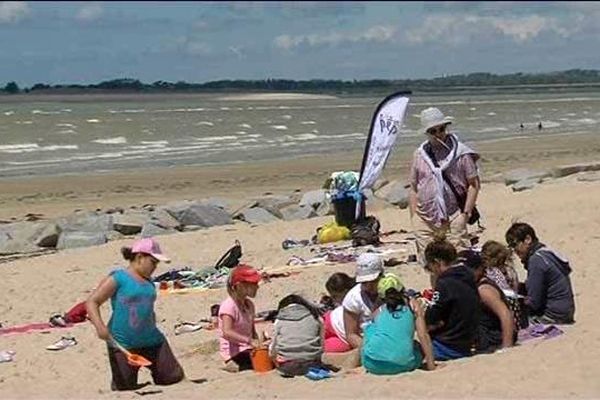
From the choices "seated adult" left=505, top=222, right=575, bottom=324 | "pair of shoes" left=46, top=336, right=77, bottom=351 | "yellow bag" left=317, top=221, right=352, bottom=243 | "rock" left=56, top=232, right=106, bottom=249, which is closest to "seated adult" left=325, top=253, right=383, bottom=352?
"seated adult" left=505, top=222, right=575, bottom=324

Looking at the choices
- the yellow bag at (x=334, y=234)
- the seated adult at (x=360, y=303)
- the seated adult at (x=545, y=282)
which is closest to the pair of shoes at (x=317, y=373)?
the seated adult at (x=360, y=303)

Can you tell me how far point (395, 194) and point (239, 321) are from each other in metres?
9.97

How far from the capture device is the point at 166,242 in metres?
14.5

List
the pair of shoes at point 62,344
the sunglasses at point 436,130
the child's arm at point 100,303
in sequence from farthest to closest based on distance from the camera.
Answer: the pair of shoes at point 62,344 → the sunglasses at point 436,130 → the child's arm at point 100,303

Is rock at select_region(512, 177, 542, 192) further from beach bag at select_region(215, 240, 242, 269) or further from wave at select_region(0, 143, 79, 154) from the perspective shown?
wave at select_region(0, 143, 79, 154)

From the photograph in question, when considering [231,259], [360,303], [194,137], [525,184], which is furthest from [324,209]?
[194,137]

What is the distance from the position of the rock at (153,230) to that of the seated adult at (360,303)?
8.09 metres

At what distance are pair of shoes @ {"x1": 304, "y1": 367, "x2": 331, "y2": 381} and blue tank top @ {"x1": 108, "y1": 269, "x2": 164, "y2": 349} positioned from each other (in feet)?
3.19

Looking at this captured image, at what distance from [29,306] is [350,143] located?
28.2 m

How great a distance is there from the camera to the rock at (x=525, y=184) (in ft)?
55.2

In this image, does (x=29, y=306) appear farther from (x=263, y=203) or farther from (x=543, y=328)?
(x=263, y=203)

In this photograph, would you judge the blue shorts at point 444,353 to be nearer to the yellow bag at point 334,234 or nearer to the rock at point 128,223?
the yellow bag at point 334,234

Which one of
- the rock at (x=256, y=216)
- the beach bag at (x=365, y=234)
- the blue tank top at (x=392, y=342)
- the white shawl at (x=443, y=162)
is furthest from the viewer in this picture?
Answer: the rock at (x=256, y=216)

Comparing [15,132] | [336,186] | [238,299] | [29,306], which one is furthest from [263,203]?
[15,132]
